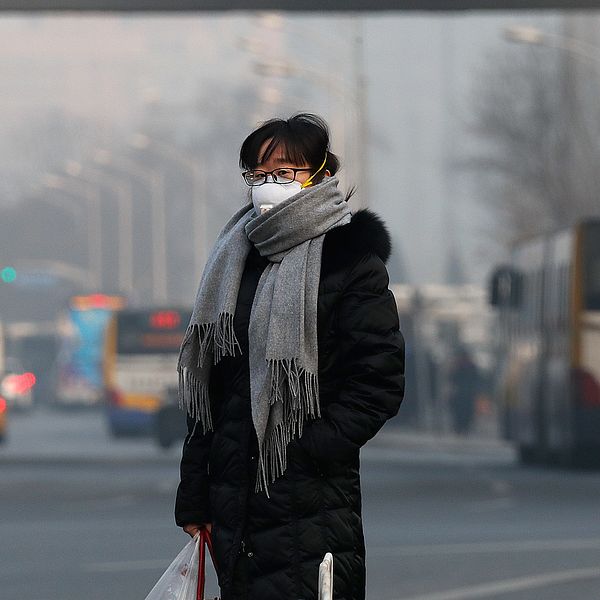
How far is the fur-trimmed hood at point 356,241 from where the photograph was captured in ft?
17.5

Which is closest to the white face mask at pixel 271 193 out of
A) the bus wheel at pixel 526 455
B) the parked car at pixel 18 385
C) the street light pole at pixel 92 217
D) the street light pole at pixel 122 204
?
the bus wheel at pixel 526 455

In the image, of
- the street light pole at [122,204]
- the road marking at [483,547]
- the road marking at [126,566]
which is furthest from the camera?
the street light pole at [122,204]

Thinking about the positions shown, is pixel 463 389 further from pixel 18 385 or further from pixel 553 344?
pixel 18 385

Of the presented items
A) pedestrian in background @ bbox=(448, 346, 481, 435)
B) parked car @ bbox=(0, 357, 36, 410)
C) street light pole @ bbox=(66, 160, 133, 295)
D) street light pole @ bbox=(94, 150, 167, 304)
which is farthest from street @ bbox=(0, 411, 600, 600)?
street light pole @ bbox=(66, 160, 133, 295)

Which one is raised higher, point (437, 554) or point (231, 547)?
point (231, 547)

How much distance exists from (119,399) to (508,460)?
1607 cm

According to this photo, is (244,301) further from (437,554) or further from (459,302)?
(459,302)

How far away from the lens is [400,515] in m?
18.9

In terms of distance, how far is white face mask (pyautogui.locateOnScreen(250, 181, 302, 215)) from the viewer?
5.36 metres

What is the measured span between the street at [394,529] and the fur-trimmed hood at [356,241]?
650 cm

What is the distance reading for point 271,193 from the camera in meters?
5.37

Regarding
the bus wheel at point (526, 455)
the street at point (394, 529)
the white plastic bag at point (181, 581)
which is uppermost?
the white plastic bag at point (181, 581)

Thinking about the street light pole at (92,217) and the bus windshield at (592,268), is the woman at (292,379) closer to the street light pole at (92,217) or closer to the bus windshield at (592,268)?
the bus windshield at (592,268)

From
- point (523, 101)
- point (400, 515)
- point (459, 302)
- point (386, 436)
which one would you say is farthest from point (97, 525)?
point (523, 101)
